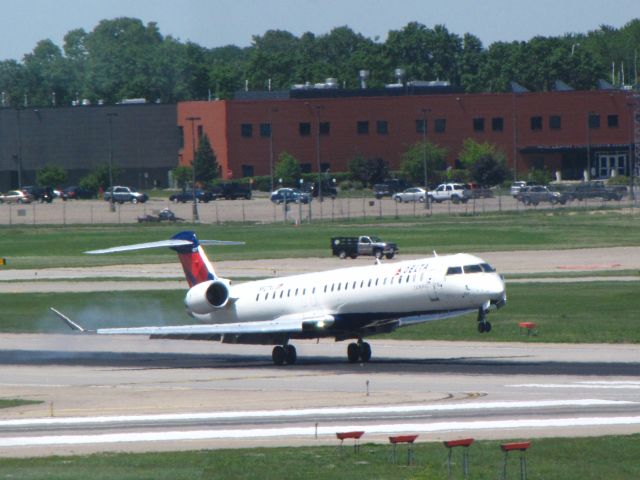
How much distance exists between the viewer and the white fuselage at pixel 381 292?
1601 inches

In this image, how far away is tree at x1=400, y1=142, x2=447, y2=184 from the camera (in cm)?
16338

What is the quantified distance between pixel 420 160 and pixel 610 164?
28373 mm

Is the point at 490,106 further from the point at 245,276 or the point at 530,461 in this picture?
the point at 530,461

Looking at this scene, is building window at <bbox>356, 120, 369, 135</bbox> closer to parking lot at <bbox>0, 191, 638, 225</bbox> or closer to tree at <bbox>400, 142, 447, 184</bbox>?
tree at <bbox>400, 142, 447, 184</bbox>

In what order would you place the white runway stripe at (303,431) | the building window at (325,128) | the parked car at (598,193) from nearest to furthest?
1. the white runway stripe at (303,431)
2. the parked car at (598,193)
3. the building window at (325,128)

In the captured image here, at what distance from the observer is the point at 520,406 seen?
109ft

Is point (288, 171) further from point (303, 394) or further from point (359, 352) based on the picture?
point (303, 394)

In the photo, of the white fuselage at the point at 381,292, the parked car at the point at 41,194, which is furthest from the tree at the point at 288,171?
the white fuselage at the point at 381,292

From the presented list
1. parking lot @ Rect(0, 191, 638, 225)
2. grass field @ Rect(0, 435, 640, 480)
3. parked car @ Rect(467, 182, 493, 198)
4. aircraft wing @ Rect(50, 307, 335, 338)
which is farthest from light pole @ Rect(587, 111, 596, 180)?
grass field @ Rect(0, 435, 640, 480)

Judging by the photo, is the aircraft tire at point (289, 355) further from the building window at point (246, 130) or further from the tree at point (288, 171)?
the building window at point (246, 130)

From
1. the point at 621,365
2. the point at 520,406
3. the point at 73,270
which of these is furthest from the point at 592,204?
the point at 520,406

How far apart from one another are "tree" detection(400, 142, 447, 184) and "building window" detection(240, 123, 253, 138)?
1970 cm

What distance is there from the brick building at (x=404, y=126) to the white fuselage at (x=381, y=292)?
12083 cm

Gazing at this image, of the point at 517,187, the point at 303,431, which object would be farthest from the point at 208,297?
the point at 517,187
